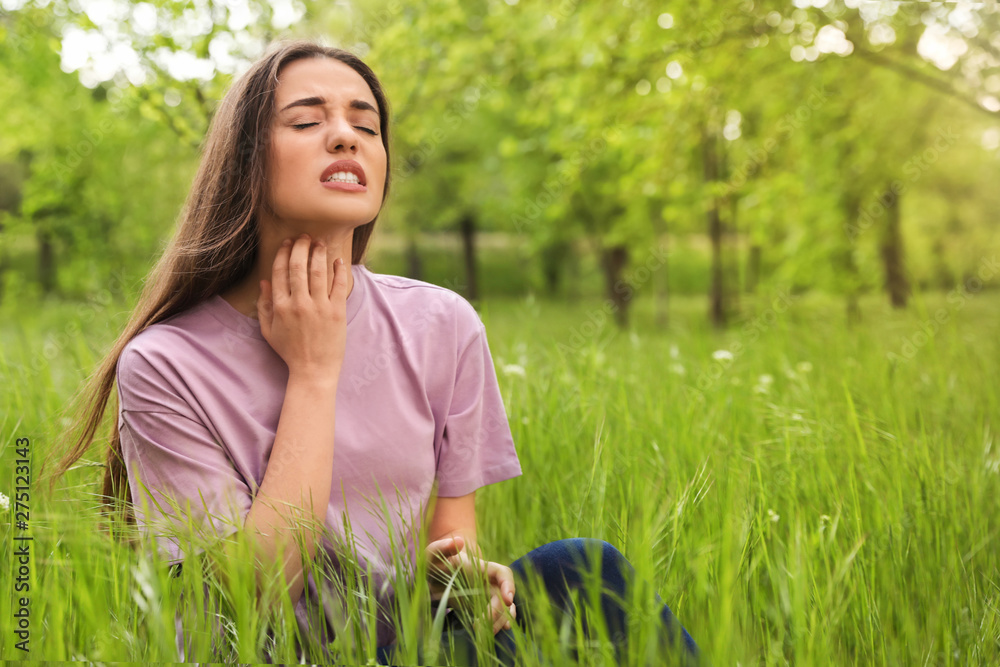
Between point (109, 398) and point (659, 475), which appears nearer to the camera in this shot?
point (109, 398)

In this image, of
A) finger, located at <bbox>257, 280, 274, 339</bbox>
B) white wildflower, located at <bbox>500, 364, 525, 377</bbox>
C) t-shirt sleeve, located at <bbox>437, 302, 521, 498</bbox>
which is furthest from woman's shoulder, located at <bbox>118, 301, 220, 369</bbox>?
white wildflower, located at <bbox>500, 364, 525, 377</bbox>

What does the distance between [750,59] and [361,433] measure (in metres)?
6.40

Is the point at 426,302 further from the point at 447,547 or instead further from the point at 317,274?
the point at 447,547

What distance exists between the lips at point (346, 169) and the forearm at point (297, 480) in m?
0.49

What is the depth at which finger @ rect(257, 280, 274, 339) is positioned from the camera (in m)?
1.60

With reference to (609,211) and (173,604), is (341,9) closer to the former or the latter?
(609,211)

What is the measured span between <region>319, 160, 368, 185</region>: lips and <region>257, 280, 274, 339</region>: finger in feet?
0.96

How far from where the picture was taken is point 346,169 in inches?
64.7

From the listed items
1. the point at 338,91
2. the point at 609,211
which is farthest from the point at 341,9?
the point at 338,91

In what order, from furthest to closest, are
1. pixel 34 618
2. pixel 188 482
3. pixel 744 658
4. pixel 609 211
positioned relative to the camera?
pixel 609 211, pixel 188 482, pixel 34 618, pixel 744 658

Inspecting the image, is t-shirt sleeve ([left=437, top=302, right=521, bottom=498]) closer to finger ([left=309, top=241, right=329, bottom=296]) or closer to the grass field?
the grass field

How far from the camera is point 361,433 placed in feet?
5.46

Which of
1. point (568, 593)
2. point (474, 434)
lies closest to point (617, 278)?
point (474, 434)

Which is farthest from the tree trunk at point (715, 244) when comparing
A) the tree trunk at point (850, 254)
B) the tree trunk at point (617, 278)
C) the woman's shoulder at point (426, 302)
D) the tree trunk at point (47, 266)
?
the tree trunk at point (47, 266)
